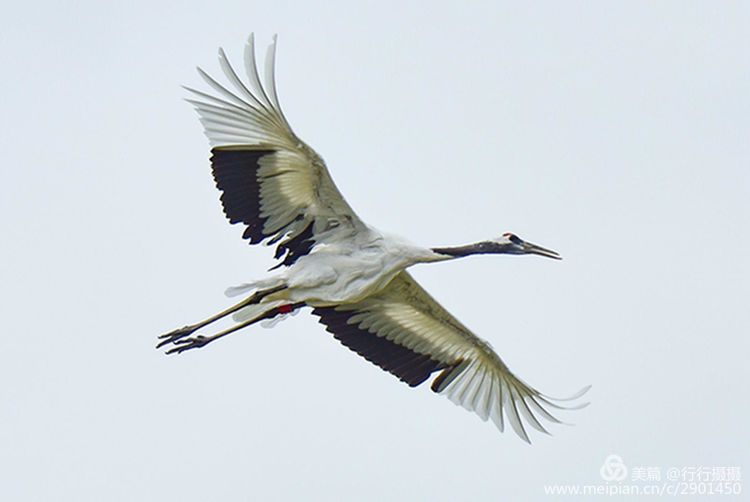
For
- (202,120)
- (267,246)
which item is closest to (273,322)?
(267,246)

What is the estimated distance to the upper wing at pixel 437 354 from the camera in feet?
81.7

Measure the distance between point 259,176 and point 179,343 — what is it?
2662mm

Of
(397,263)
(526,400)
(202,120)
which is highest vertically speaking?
(202,120)

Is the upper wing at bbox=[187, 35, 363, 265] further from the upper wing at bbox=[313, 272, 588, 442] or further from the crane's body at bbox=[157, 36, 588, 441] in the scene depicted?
the upper wing at bbox=[313, 272, 588, 442]

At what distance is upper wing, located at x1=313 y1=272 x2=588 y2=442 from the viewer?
2491 cm

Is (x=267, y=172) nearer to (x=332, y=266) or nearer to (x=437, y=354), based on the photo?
(x=332, y=266)

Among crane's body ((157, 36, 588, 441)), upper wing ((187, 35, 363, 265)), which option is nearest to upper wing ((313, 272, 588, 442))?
crane's body ((157, 36, 588, 441))

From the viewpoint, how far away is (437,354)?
25.3m

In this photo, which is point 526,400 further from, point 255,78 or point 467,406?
point 255,78

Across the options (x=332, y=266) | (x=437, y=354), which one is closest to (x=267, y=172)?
(x=332, y=266)

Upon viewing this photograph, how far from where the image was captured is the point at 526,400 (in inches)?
993

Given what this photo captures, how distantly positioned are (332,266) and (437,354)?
2.59 m

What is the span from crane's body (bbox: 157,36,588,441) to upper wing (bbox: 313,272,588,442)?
0.04ft

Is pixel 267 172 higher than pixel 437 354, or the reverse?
pixel 267 172
